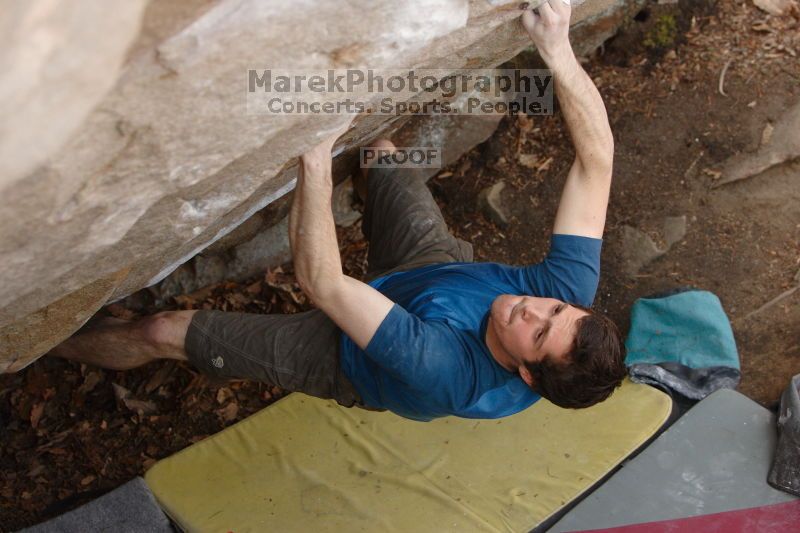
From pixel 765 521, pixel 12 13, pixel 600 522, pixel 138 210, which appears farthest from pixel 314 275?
pixel 765 521

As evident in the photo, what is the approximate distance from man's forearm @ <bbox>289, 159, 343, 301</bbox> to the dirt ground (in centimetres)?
171

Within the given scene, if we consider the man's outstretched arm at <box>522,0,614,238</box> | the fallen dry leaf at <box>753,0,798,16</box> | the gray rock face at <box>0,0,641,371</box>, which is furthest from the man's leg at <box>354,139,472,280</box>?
the fallen dry leaf at <box>753,0,798,16</box>

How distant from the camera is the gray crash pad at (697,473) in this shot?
11.3 ft

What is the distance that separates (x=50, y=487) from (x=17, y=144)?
96.2 inches

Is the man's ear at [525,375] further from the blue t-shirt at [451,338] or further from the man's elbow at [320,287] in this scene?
the man's elbow at [320,287]

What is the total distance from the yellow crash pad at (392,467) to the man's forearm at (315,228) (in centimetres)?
135

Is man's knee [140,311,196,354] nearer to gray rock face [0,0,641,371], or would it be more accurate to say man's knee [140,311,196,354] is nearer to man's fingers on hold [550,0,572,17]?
gray rock face [0,0,641,371]

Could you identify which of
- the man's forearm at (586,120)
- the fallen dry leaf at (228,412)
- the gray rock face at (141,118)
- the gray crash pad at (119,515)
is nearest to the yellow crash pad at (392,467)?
the gray crash pad at (119,515)

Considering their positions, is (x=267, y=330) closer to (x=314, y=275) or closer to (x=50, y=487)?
(x=314, y=275)

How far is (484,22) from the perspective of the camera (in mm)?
2432

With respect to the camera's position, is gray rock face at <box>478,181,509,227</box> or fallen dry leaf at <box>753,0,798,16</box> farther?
fallen dry leaf at <box>753,0,798,16</box>

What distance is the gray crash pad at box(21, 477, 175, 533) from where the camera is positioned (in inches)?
128

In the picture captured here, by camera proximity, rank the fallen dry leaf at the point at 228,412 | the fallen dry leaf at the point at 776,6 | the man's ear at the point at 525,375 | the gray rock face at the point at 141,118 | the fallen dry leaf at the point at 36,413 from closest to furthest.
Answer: the gray rock face at the point at 141,118 → the man's ear at the point at 525,375 → the fallen dry leaf at the point at 36,413 → the fallen dry leaf at the point at 228,412 → the fallen dry leaf at the point at 776,6

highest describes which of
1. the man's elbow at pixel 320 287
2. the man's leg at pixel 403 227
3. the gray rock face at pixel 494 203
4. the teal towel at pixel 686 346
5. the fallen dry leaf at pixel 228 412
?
the man's elbow at pixel 320 287
